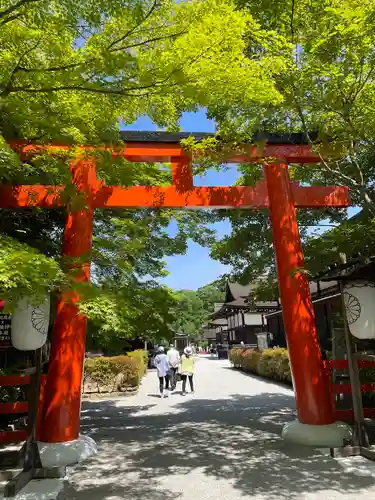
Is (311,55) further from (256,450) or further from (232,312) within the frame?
(232,312)

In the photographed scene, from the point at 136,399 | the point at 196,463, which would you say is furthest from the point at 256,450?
the point at 136,399

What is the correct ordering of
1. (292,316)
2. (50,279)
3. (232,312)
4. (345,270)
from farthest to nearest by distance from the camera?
(232,312) < (292,316) < (345,270) < (50,279)

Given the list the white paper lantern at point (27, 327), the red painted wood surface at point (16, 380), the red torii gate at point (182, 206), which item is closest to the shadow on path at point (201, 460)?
the red torii gate at point (182, 206)

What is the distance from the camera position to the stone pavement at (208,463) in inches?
159

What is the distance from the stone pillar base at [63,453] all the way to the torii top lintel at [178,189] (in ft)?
11.5

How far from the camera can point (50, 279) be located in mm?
3428

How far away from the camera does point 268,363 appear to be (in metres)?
15.1

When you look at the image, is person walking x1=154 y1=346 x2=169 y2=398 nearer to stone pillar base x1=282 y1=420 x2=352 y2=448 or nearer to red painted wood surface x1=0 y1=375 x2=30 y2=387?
stone pillar base x1=282 y1=420 x2=352 y2=448

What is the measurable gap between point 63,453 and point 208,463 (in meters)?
1.95

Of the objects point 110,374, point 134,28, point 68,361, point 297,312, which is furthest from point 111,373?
point 134,28

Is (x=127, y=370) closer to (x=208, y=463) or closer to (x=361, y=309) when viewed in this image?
(x=208, y=463)

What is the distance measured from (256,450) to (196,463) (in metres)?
1.00

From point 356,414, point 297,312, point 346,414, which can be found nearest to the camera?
point 356,414

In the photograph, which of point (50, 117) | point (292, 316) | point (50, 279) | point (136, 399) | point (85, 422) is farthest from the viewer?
point (136, 399)
